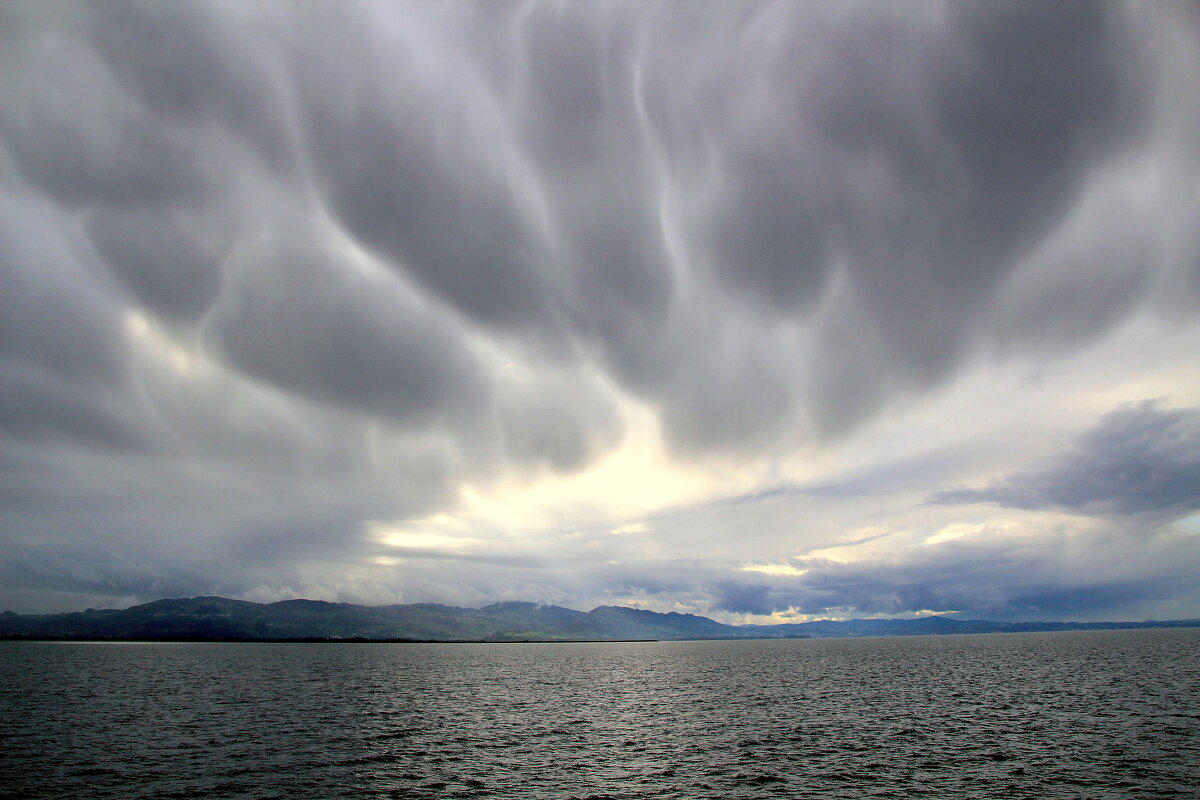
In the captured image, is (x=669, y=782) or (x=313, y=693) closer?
(x=669, y=782)

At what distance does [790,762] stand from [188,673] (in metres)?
178

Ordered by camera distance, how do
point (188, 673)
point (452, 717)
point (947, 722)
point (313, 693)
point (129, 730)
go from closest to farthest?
point (129, 730) → point (947, 722) → point (452, 717) → point (313, 693) → point (188, 673)

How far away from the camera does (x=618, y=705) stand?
103312 millimetres

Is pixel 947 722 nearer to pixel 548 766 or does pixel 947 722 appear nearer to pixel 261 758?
pixel 548 766

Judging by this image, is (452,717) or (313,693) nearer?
(452,717)

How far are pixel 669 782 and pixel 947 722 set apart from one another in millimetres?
47522

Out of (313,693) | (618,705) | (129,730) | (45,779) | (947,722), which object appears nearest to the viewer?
(45,779)

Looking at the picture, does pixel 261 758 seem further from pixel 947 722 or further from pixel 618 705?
pixel 947 722

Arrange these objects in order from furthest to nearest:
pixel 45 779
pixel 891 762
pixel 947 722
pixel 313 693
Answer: pixel 313 693, pixel 947 722, pixel 891 762, pixel 45 779

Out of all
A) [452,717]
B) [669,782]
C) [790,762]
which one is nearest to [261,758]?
[452,717]

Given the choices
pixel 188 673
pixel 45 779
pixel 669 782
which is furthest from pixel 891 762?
pixel 188 673

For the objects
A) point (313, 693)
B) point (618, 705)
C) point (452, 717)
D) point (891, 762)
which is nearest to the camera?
point (891, 762)

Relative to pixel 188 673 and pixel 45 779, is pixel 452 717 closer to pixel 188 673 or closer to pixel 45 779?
pixel 45 779

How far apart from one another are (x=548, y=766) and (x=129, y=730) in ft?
178
